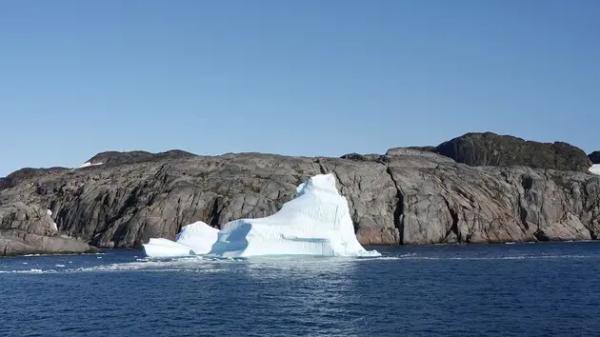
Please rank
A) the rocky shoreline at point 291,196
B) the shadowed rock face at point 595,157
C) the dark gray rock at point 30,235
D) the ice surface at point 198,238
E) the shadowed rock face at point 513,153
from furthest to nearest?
the shadowed rock face at point 595,157, the shadowed rock face at point 513,153, the rocky shoreline at point 291,196, the dark gray rock at point 30,235, the ice surface at point 198,238

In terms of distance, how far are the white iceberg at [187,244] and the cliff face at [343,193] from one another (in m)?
26.3

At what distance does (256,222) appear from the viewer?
76.7m

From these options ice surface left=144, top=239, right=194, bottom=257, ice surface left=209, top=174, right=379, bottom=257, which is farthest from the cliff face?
ice surface left=209, top=174, right=379, bottom=257

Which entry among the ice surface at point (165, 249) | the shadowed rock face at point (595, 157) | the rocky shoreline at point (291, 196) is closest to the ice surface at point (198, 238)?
the ice surface at point (165, 249)

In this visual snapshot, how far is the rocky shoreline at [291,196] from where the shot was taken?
115500 mm

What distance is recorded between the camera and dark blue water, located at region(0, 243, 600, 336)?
34.9 metres

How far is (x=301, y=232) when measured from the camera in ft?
251

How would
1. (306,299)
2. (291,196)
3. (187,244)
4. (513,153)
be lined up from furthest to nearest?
(513,153)
(291,196)
(187,244)
(306,299)

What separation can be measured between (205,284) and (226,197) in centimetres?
6685

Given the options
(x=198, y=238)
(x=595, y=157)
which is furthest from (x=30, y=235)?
(x=595, y=157)

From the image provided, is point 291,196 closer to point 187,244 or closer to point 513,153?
point 187,244

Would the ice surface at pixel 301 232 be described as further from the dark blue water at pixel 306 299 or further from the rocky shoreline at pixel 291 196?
the rocky shoreline at pixel 291 196

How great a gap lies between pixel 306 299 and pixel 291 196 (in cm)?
7390

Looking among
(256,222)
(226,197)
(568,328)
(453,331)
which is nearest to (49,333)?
(453,331)
